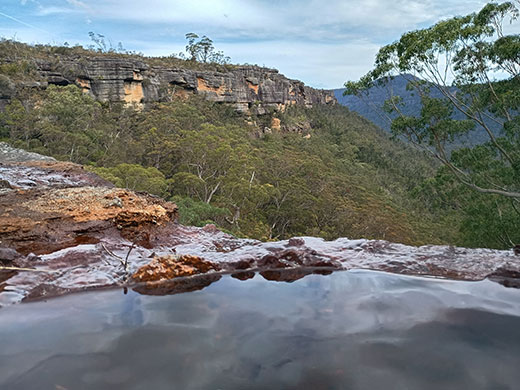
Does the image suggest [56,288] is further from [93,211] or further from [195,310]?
[93,211]

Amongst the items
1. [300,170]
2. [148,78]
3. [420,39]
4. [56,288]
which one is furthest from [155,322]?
[148,78]

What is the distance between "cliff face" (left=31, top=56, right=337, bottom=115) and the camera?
3134 centimetres

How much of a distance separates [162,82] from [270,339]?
1519 inches

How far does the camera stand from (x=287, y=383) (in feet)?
4.51

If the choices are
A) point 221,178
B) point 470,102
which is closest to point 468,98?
point 470,102

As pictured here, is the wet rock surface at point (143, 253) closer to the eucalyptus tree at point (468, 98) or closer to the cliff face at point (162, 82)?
the eucalyptus tree at point (468, 98)

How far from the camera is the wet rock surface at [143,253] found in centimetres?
218

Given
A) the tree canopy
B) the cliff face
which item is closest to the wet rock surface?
the tree canopy

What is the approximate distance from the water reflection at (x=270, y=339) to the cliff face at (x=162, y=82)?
31.7 meters

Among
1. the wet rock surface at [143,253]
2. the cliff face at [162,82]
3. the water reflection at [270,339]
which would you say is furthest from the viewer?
the cliff face at [162,82]

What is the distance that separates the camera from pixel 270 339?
1.67 m

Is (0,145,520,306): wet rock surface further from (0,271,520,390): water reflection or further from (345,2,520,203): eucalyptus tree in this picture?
(345,2,520,203): eucalyptus tree

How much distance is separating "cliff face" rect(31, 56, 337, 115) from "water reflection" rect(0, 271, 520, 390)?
1247 inches

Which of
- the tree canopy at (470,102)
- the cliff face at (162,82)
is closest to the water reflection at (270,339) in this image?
the tree canopy at (470,102)
